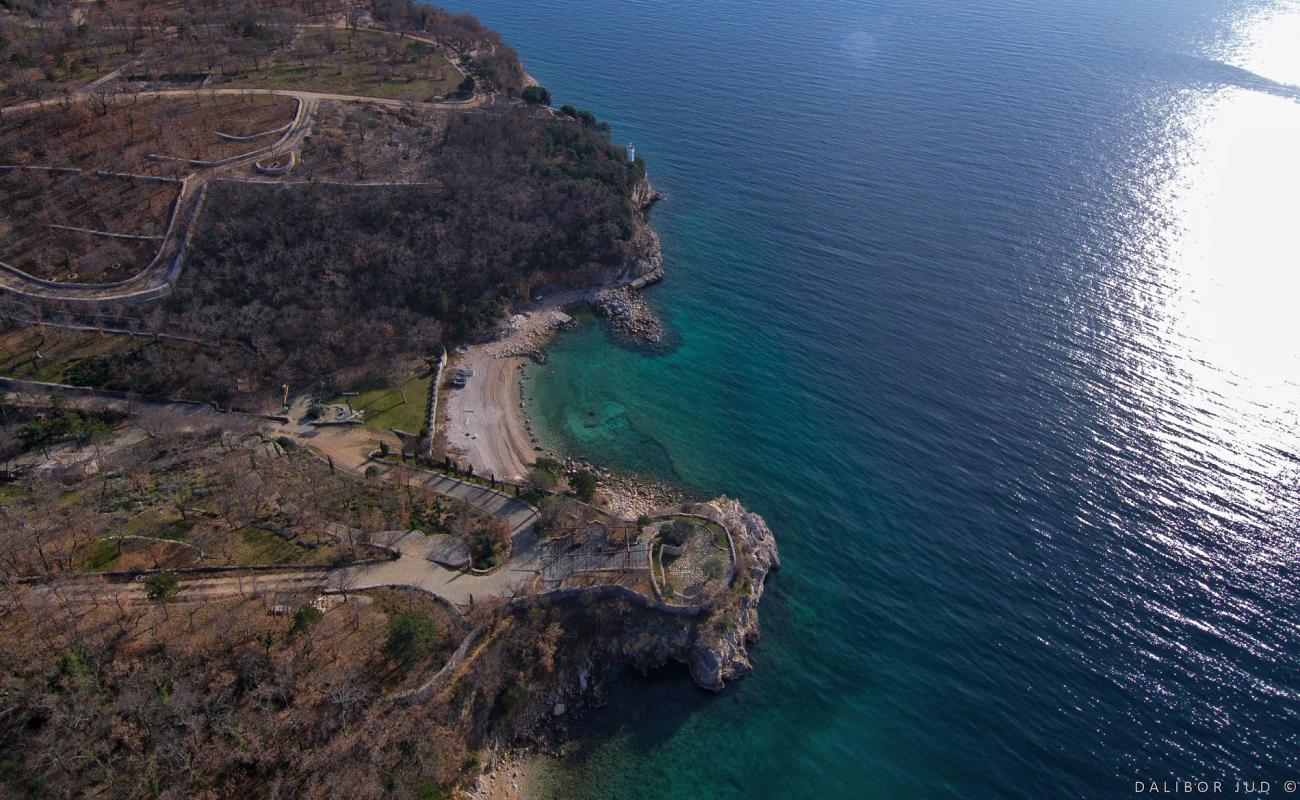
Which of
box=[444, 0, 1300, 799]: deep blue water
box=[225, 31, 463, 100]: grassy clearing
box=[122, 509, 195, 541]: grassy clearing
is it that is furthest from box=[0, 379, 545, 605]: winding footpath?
box=[225, 31, 463, 100]: grassy clearing

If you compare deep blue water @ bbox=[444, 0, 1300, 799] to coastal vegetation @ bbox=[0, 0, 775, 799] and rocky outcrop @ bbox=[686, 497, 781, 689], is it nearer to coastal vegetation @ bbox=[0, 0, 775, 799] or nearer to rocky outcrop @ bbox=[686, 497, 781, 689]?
rocky outcrop @ bbox=[686, 497, 781, 689]

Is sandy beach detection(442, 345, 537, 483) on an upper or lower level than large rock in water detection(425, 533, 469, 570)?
upper

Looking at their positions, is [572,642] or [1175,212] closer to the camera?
[572,642]

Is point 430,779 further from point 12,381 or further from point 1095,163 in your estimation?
point 1095,163

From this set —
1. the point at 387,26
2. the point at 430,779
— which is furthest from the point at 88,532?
the point at 387,26

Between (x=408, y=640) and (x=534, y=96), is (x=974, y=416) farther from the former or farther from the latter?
(x=534, y=96)

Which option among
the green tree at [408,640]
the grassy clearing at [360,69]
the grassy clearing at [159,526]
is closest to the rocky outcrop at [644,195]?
the grassy clearing at [360,69]

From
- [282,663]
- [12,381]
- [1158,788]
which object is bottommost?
[12,381]
